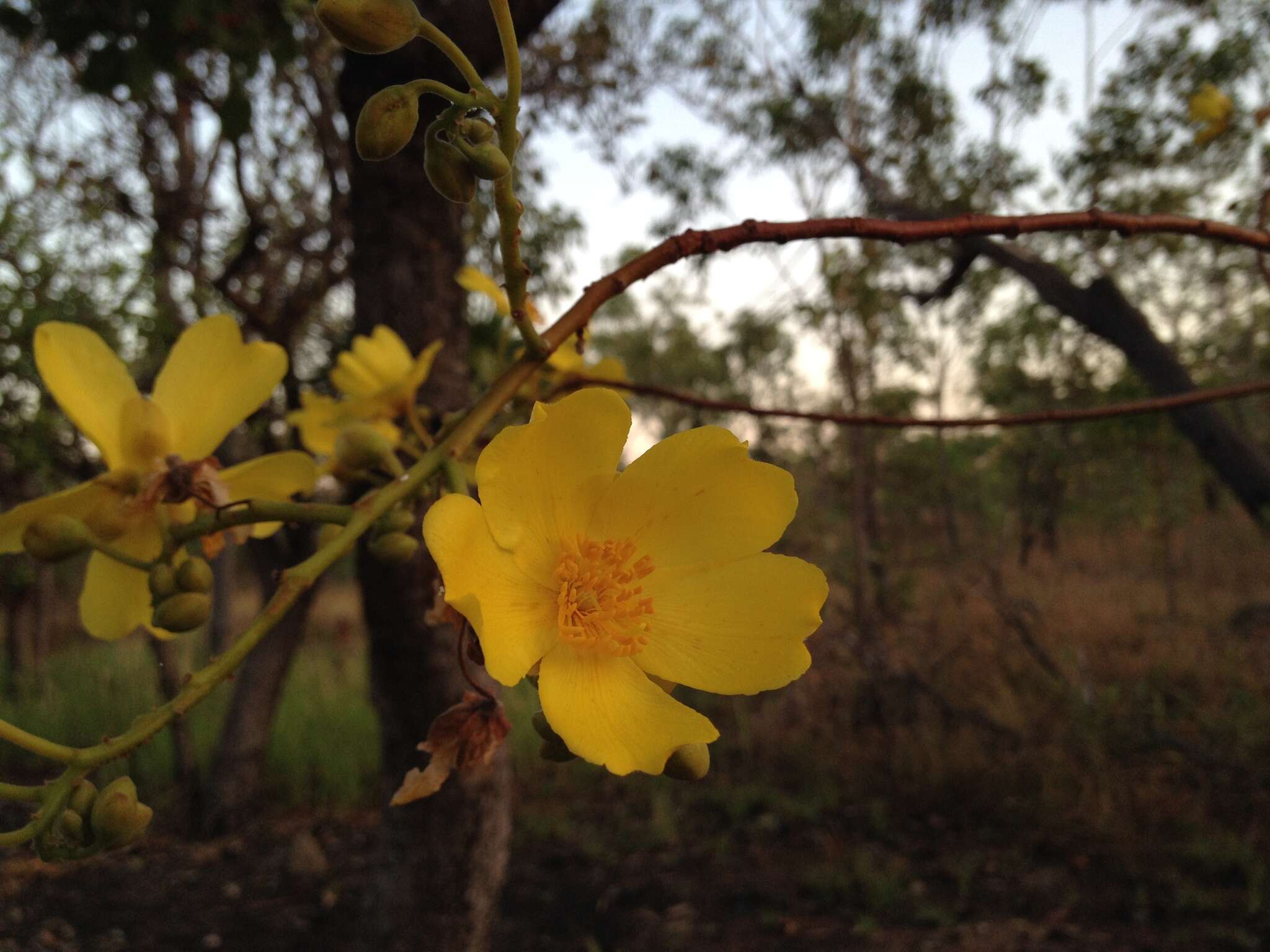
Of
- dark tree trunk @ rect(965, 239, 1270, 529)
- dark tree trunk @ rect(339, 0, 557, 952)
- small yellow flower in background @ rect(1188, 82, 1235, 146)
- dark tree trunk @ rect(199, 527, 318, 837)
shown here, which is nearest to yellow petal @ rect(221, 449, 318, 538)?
dark tree trunk @ rect(339, 0, 557, 952)

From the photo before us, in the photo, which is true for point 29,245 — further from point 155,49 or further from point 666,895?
point 666,895

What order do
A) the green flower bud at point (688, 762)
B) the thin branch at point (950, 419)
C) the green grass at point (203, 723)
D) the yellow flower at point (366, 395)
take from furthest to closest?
the green grass at point (203, 723) → the yellow flower at point (366, 395) → the thin branch at point (950, 419) → the green flower bud at point (688, 762)

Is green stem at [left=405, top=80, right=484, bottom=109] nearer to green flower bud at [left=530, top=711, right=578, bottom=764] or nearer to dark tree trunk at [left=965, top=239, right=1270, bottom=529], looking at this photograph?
green flower bud at [left=530, top=711, right=578, bottom=764]

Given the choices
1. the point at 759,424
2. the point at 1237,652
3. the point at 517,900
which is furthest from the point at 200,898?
the point at 1237,652

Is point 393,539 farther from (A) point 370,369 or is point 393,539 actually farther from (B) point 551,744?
(A) point 370,369

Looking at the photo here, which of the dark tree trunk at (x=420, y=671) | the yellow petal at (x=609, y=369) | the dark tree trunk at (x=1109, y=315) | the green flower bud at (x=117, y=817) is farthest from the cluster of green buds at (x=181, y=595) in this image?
the dark tree trunk at (x=1109, y=315)

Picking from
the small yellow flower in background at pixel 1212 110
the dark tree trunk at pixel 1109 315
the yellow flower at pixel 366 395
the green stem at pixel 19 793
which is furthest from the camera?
the dark tree trunk at pixel 1109 315

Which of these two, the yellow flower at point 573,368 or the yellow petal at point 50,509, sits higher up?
the yellow flower at point 573,368

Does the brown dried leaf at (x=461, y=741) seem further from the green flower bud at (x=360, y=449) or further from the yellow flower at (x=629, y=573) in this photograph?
the green flower bud at (x=360, y=449)
